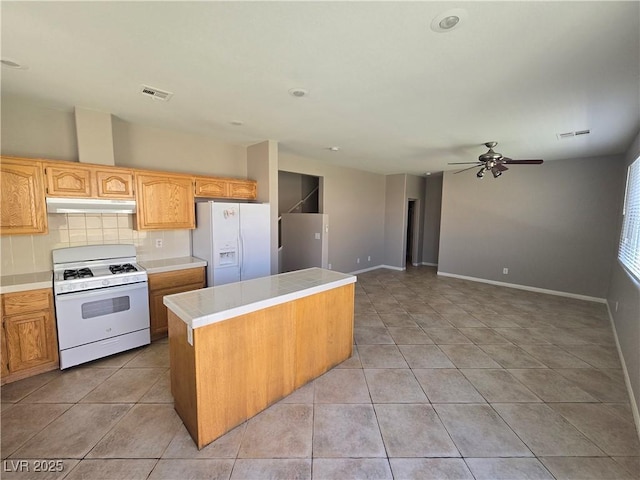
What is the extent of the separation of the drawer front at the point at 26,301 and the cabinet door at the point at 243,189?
7.53 feet

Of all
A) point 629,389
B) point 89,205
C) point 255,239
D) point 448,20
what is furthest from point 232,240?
point 629,389

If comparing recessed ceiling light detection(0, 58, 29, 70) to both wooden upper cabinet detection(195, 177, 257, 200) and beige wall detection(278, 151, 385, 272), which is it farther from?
beige wall detection(278, 151, 385, 272)

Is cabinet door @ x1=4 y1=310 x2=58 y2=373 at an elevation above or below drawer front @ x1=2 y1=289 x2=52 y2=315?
below

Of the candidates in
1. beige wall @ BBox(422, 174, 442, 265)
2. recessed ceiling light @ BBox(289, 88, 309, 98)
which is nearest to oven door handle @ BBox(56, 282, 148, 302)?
recessed ceiling light @ BBox(289, 88, 309, 98)

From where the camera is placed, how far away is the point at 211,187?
3.78 meters

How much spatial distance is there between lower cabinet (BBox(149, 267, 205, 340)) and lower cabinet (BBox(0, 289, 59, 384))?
836 mm

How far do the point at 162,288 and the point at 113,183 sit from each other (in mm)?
1320

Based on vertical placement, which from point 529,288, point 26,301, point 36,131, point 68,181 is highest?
point 36,131

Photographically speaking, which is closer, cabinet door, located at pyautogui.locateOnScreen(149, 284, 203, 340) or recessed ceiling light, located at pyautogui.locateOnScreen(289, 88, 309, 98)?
recessed ceiling light, located at pyautogui.locateOnScreen(289, 88, 309, 98)

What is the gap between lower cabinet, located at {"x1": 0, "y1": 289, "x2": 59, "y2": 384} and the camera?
2.38 meters

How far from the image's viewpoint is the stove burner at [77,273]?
2639mm

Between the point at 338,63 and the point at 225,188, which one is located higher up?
the point at 338,63

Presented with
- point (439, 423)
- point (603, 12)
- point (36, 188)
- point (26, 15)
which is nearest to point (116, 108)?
point (36, 188)

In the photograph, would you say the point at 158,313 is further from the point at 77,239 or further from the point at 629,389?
the point at 629,389
